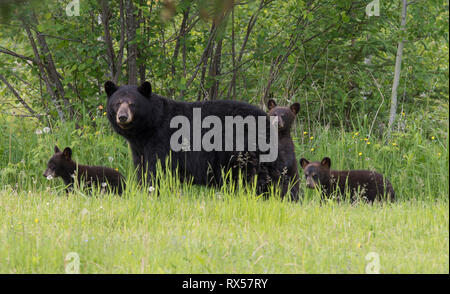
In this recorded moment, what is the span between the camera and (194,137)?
19.7 ft

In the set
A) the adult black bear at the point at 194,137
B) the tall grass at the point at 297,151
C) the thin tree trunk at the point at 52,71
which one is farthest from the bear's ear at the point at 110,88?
the thin tree trunk at the point at 52,71

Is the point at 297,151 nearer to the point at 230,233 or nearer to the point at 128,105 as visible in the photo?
the point at 128,105

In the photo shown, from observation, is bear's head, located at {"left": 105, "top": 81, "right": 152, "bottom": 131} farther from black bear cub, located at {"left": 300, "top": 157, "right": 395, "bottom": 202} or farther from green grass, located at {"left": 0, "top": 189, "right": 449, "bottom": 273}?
black bear cub, located at {"left": 300, "top": 157, "right": 395, "bottom": 202}

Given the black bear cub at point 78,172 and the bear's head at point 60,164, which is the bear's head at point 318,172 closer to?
the black bear cub at point 78,172

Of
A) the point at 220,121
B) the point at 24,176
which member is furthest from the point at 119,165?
the point at 220,121

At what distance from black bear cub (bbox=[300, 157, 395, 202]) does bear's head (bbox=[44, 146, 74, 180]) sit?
9.18ft

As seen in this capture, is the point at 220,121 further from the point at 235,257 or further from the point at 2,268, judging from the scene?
the point at 2,268

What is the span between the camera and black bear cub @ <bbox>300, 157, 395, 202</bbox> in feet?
20.1

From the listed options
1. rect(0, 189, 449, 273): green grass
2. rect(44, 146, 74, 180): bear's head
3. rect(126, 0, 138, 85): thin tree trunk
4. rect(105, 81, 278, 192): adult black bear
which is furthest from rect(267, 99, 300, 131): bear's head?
A: rect(44, 146, 74, 180): bear's head

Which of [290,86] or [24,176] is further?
[290,86]

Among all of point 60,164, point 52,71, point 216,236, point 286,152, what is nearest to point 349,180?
point 286,152

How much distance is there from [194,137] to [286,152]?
109 cm

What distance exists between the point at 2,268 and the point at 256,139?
3127mm
